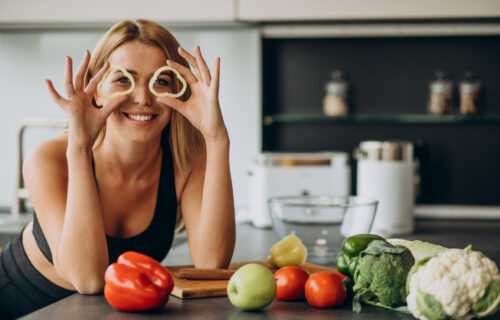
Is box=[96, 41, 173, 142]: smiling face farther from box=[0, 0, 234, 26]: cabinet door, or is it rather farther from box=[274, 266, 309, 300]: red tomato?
box=[0, 0, 234, 26]: cabinet door

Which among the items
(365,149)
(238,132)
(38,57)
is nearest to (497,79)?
(365,149)

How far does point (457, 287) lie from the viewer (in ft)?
2.70

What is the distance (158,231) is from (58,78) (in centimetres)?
170

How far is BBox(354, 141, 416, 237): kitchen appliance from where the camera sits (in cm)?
223

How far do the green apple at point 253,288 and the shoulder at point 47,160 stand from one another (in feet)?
1.78

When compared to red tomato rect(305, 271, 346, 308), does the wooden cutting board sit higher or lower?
lower

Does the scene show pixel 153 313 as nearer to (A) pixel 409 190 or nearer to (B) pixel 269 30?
(A) pixel 409 190

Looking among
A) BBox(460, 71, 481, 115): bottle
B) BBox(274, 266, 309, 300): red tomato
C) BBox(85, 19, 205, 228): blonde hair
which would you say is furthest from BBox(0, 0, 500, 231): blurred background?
BBox(274, 266, 309, 300): red tomato

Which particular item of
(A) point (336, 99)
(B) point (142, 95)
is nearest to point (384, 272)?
(B) point (142, 95)

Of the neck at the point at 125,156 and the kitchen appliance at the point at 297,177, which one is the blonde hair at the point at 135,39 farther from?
the kitchen appliance at the point at 297,177

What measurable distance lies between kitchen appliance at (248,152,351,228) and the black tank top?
2.99ft

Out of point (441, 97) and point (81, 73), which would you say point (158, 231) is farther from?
point (441, 97)

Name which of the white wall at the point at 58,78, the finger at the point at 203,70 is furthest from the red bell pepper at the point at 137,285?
the white wall at the point at 58,78

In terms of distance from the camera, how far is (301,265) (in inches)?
52.5
